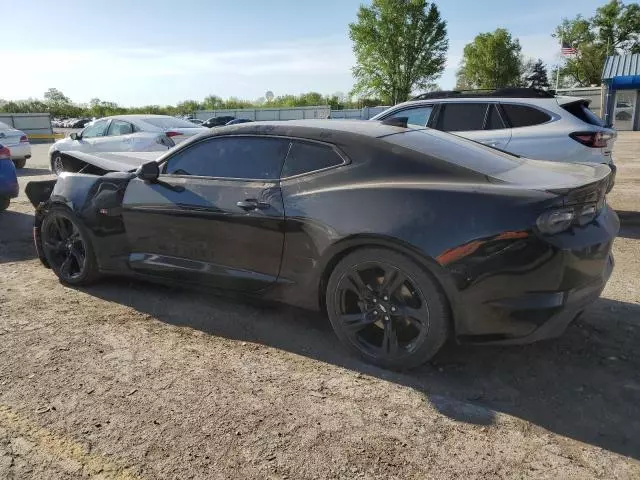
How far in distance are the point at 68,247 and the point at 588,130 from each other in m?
5.78

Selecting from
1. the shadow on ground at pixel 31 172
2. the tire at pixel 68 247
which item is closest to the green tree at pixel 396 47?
the shadow on ground at pixel 31 172

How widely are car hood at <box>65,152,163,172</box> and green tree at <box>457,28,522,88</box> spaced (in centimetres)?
6514

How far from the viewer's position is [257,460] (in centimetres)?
230

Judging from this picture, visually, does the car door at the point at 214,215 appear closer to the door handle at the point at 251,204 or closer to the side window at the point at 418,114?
the door handle at the point at 251,204

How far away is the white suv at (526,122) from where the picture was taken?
616cm

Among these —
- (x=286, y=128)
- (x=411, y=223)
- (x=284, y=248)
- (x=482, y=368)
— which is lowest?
(x=482, y=368)

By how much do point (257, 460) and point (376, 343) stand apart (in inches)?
45.5

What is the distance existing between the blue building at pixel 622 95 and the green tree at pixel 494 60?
1410 inches

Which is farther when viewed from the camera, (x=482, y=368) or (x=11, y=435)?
(x=482, y=368)

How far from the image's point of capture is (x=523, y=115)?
Result: 6559 mm

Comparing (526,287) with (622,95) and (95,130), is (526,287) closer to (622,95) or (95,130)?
(95,130)

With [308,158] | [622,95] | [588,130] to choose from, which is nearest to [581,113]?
[588,130]

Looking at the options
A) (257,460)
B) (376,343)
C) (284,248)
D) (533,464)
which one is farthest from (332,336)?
(533,464)

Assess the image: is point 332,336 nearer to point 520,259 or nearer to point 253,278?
point 253,278
